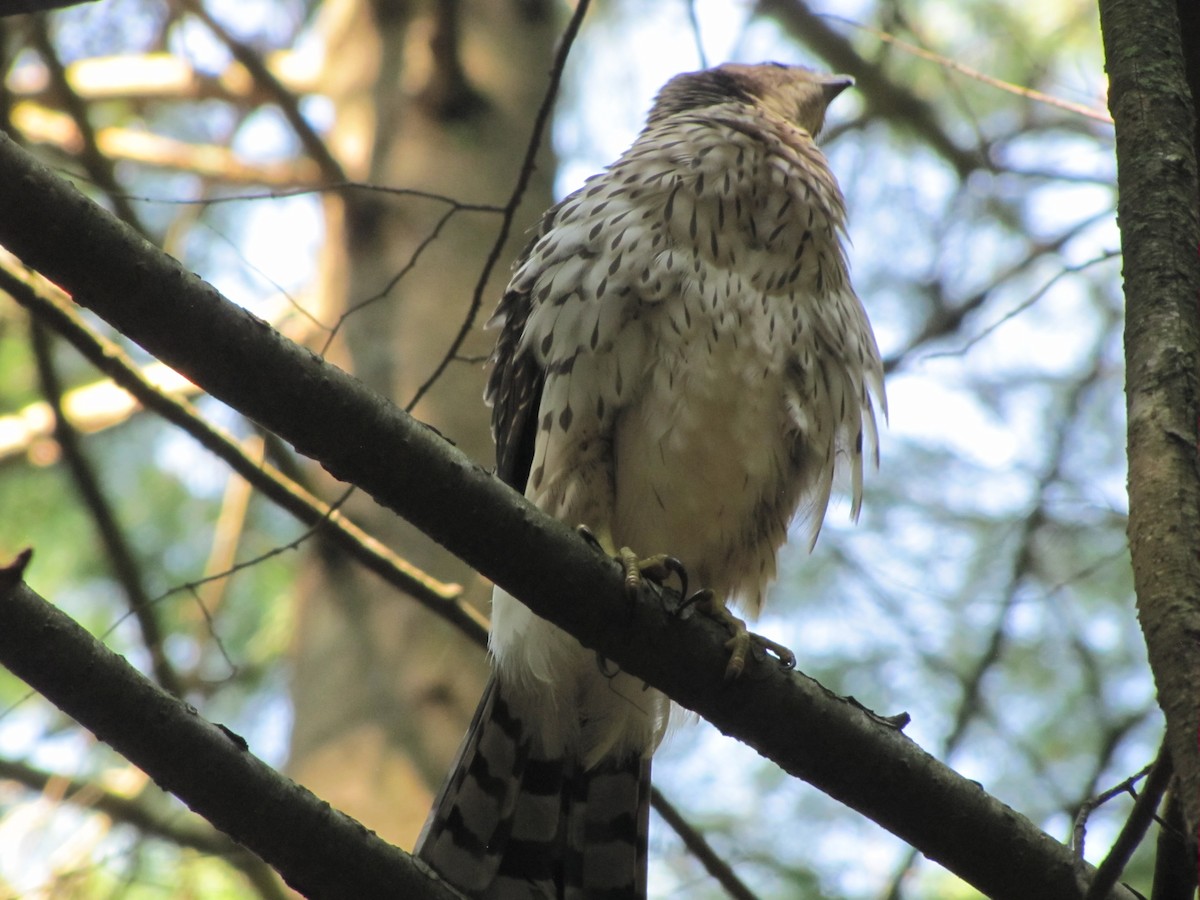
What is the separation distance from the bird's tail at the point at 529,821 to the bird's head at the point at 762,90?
199 centimetres

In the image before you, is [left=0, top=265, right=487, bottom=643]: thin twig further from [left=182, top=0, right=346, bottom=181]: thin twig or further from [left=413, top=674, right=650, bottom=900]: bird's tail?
[left=182, top=0, right=346, bottom=181]: thin twig

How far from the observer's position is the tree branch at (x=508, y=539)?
6.61 ft

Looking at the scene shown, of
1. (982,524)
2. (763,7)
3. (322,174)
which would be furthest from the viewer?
(982,524)

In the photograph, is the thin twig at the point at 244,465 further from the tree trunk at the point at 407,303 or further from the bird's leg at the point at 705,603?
the bird's leg at the point at 705,603

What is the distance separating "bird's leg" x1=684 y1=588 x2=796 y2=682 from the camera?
2.45 meters

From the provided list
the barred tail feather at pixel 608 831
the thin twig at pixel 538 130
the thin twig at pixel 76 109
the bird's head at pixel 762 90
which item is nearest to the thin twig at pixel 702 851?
the barred tail feather at pixel 608 831

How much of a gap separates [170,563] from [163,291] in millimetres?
3991

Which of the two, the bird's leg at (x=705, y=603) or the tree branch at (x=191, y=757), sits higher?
the bird's leg at (x=705, y=603)

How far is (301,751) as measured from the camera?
3.82 metres

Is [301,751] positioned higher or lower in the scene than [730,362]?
lower

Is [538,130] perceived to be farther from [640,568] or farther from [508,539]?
[508,539]

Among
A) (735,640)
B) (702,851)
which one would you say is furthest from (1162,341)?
(702,851)

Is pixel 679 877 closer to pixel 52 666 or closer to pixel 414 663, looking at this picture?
pixel 414 663

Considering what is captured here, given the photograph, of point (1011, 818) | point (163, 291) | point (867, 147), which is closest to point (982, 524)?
point (867, 147)
